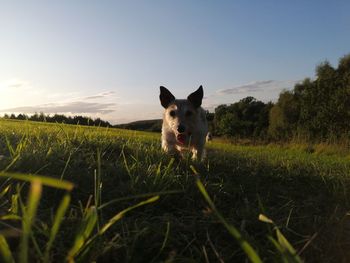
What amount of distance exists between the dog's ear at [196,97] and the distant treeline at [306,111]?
3377 cm

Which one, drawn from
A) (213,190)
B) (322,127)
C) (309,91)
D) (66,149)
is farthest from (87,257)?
(309,91)

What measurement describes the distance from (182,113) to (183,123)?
300 mm

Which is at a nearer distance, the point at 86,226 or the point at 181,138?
the point at 86,226

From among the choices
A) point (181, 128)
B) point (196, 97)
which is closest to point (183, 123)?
point (181, 128)

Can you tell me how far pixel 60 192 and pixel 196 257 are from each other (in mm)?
1314

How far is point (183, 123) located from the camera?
7.97 metres

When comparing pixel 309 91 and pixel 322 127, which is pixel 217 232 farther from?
pixel 309 91

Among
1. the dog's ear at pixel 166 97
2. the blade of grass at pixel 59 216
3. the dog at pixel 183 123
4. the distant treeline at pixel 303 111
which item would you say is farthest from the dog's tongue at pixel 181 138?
the distant treeline at pixel 303 111

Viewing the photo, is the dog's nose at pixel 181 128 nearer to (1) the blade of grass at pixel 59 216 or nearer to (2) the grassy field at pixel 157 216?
(2) the grassy field at pixel 157 216

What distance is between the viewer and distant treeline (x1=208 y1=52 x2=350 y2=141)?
5294 cm

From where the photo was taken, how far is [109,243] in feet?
8.05

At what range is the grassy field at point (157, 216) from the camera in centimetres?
220

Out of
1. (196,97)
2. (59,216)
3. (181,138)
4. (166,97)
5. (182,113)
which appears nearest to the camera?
(59,216)

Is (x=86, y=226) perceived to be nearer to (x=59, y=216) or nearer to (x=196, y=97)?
(x=59, y=216)
